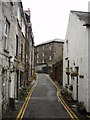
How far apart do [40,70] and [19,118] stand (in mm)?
42329

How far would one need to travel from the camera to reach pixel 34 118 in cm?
859

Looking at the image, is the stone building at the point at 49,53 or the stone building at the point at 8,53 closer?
the stone building at the point at 8,53

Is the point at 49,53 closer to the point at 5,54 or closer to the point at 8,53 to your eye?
the point at 8,53

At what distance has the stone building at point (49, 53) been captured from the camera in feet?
150

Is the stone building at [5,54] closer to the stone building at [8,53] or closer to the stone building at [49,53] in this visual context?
the stone building at [8,53]

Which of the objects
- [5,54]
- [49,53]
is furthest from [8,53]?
[49,53]

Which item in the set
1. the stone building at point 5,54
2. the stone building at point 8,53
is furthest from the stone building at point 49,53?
the stone building at point 5,54

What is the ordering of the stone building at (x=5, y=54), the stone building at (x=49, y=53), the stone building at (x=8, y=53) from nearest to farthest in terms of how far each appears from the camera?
the stone building at (x=5, y=54), the stone building at (x=8, y=53), the stone building at (x=49, y=53)

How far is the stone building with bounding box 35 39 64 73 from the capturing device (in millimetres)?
45812

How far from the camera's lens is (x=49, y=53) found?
48.2 m

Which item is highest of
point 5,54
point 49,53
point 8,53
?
point 49,53

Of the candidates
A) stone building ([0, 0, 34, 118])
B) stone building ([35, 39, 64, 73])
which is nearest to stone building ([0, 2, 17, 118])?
stone building ([0, 0, 34, 118])

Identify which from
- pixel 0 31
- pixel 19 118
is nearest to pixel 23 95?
pixel 19 118

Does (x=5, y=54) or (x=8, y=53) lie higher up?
(x=8, y=53)
